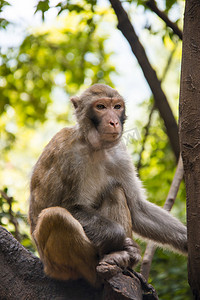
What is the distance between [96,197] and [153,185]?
2.80m

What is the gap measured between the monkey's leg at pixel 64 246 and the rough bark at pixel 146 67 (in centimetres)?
279

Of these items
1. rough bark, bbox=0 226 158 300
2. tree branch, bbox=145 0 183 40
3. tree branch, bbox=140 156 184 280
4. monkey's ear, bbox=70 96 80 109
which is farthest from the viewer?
tree branch, bbox=145 0 183 40

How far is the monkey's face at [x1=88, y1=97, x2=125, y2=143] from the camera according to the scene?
4590 mm

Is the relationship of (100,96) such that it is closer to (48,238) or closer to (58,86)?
(48,238)

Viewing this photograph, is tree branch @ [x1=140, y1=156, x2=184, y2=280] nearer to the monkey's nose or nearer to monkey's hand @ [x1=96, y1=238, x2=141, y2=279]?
monkey's hand @ [x1=96, y1=238, x2=141, y2=279]

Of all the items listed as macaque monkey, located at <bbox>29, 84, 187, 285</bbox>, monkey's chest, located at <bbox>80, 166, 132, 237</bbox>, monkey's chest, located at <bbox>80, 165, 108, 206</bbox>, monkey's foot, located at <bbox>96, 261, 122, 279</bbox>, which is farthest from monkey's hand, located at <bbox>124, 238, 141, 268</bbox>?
monkey's chest, located at <bbox>80, 165, 108, 206</bbox>

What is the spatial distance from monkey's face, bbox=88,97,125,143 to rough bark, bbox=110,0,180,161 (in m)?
1.37

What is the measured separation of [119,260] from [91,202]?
2.99ft

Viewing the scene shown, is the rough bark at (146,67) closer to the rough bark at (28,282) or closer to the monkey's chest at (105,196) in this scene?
the monkey's chest at (105,196)

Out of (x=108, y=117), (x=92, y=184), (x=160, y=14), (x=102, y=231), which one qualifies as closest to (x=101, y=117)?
(x=108, y=117)

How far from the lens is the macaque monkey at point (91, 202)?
4230mm

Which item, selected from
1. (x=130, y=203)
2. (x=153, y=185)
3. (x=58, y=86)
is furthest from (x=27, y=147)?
(x=130, y=203)

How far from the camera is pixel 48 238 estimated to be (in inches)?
167

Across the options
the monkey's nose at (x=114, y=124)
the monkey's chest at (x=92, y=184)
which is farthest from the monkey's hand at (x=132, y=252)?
the monkey's nose at (x=114, y=124)
